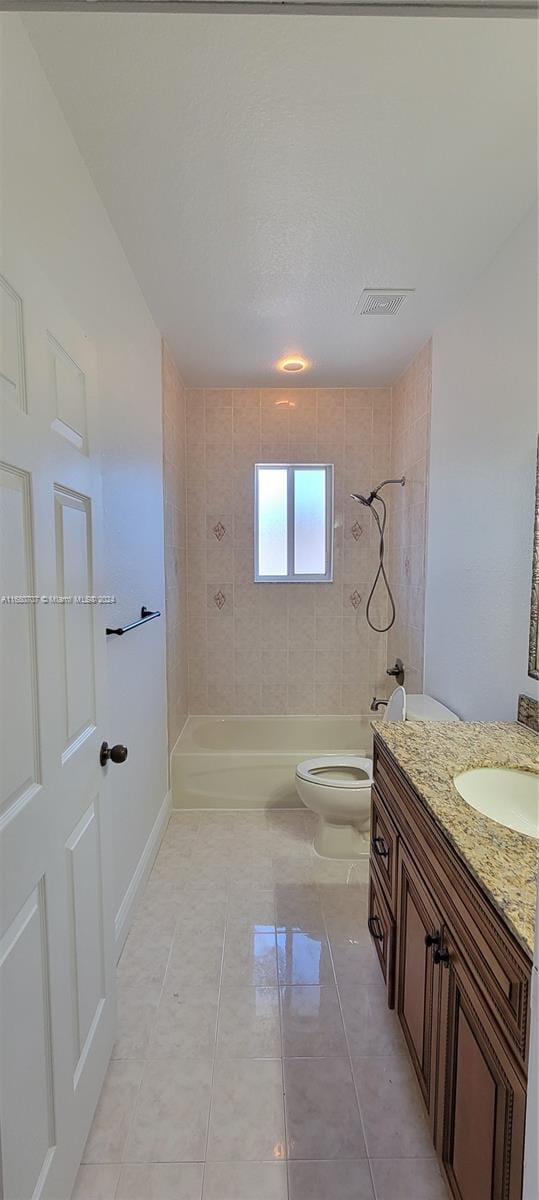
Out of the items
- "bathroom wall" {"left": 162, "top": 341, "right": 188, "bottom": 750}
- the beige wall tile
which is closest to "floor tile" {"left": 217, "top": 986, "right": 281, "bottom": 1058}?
"bathroom wall" {"left": 162, "top": 341, "right": 188, "bottom": 750}

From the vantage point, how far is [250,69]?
3.65ft

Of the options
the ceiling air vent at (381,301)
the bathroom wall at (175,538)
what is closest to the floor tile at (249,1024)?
the bathroom wall at (175,538)

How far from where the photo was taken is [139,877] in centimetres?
203

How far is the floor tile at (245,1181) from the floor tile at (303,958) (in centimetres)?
52

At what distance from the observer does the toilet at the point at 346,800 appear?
2.19 metres

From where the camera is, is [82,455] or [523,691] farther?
[523,691]

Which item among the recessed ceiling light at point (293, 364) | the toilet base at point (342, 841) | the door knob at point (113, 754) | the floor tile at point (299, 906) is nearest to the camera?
the door knob at point (113, 754)

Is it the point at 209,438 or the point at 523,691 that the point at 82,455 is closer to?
the point at 523,691

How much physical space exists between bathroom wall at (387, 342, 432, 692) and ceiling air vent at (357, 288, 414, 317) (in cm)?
41

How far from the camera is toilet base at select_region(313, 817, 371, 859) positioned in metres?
2.35

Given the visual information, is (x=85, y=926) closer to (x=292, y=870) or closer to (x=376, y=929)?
(x=376, y=929)

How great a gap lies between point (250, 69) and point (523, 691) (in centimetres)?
182

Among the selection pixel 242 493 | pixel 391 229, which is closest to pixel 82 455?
pixel 391 229

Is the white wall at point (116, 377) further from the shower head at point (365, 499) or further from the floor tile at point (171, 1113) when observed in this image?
the shower head at point (365, 499)
